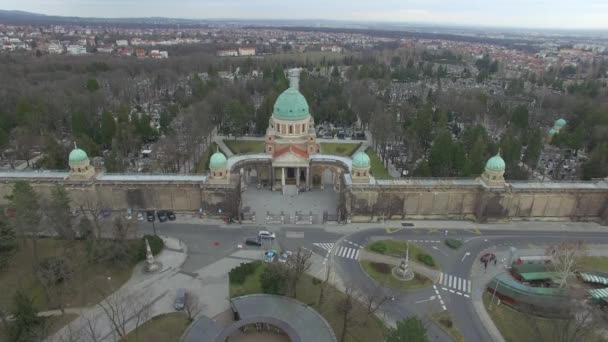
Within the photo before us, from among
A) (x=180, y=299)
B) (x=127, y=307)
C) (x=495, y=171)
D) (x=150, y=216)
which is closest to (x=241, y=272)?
(x=180, y=299)

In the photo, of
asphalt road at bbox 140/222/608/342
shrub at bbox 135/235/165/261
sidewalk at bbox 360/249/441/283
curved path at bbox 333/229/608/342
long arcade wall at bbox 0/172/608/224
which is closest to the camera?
curved path at bbox 333/229/608/342

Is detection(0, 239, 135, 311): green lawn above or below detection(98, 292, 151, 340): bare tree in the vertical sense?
above

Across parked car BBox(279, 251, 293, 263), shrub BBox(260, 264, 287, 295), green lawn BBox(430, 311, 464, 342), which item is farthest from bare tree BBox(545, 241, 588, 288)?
parked car BBox(279, 251, 293, 263)

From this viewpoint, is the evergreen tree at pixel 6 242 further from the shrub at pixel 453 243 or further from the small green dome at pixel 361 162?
the shrub at pixel 453 243

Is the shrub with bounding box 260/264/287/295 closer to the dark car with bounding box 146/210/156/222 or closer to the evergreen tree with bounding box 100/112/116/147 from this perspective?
the dark car with bounding box 146/210/156/222

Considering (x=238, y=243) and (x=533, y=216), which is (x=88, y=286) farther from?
(x=533, y=216)

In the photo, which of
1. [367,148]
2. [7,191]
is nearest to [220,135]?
[367,148]
